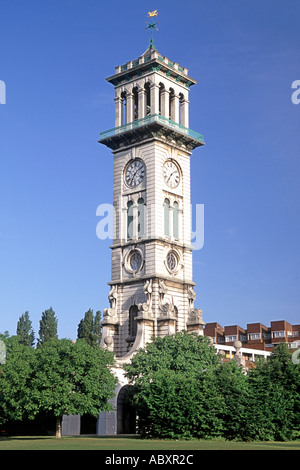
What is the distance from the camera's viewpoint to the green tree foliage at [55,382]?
186 ft

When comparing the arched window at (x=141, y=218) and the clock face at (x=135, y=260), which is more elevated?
the arched window at (x=141, y=218)

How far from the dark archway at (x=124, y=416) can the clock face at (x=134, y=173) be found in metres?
28.1

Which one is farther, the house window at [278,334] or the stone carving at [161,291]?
the house window at [278,334]

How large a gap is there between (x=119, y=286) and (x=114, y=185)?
14.3 m

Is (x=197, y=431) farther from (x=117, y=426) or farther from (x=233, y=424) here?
(x=117, y=426)

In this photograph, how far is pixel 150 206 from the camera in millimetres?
84000

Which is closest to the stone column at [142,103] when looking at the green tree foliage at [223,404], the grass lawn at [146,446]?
the green tree foliage at [223,404]

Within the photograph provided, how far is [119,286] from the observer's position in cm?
8488

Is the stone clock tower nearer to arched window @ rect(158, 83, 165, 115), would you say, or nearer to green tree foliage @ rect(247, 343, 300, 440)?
arched window @ rect(158, 83, 165, 115)

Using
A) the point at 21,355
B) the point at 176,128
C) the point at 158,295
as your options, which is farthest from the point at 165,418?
the point at 176,128

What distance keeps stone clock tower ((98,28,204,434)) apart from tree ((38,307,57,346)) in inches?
1185

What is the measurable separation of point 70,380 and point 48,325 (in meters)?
54.7

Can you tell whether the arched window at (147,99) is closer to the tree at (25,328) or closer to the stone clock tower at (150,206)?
the stone clock tower at (150,206)

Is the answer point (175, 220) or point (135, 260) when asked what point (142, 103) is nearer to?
point (175, 220)
